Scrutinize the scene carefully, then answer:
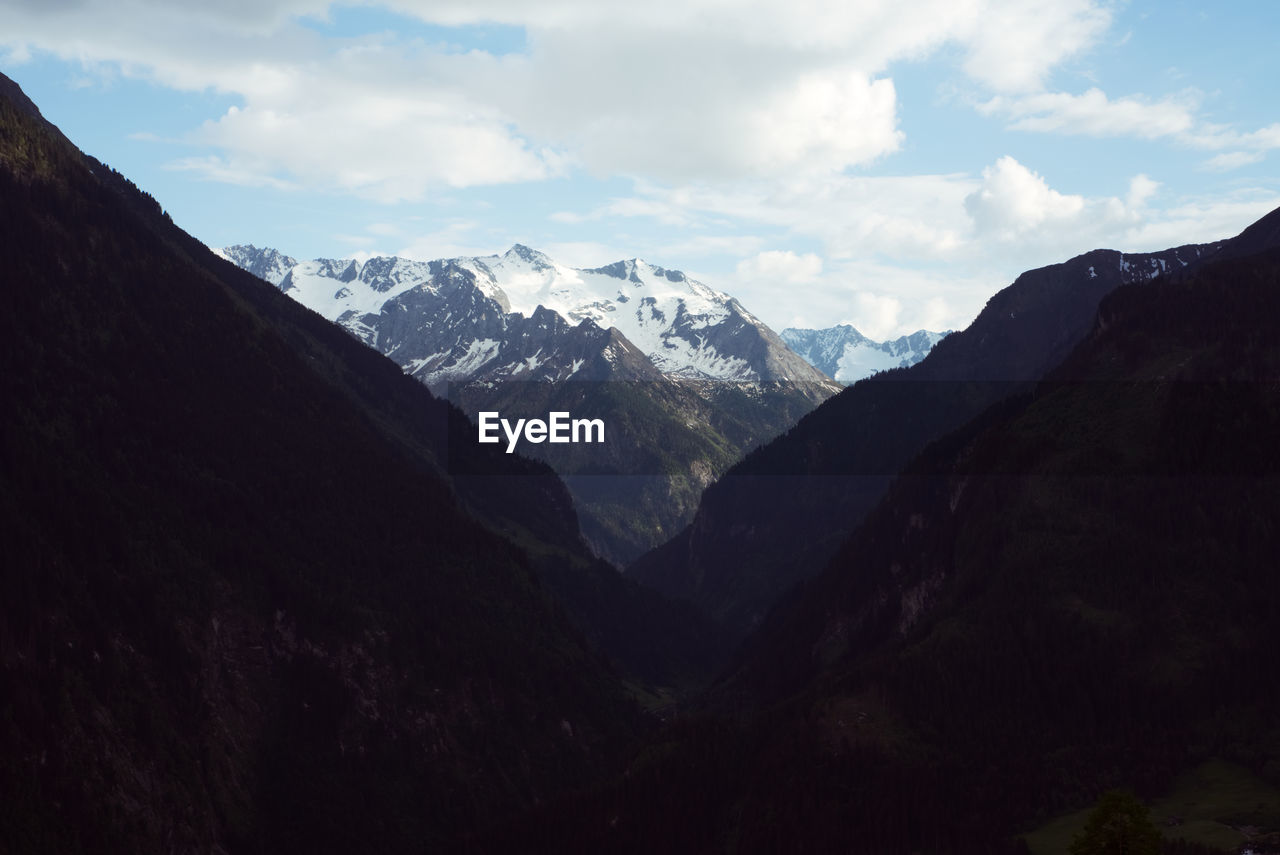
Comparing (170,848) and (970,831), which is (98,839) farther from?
(970,831)

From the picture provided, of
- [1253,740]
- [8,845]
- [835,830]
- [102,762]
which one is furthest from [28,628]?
[1253,740]

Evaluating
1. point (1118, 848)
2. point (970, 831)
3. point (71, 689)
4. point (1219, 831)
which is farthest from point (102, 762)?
point (1219, 831)

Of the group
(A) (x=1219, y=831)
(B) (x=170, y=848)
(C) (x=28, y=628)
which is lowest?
(B) (x=170, y=848)

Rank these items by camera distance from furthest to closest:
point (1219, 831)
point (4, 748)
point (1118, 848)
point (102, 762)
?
point (102, 762) < point (4, 748) < point (1219, 831) < point (1118, 848)

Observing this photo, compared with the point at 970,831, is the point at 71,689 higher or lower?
higher

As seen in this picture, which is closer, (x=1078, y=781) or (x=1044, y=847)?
(x=1044, y=847)

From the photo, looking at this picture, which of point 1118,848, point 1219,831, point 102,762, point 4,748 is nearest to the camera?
point 1118,848
